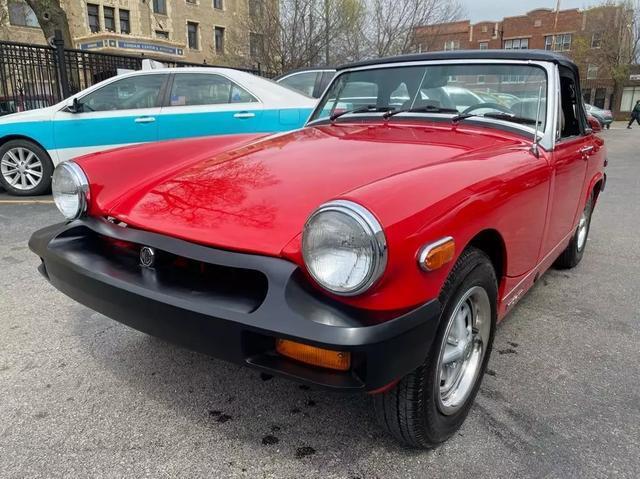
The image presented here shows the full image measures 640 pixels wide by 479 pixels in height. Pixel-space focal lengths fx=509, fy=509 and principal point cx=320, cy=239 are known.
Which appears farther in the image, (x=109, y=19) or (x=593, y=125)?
(x=109, y=19)

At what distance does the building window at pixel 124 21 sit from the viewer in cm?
3192

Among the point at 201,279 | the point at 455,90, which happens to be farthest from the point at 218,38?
the point at 201,279

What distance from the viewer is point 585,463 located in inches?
72.6

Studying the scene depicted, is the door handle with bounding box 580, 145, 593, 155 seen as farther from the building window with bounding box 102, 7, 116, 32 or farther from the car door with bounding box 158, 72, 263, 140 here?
the building window with bounding box 102, 7, 116, 32

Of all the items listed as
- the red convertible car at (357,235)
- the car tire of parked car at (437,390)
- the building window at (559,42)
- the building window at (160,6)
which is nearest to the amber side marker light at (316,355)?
the red convertible car at (357,235)

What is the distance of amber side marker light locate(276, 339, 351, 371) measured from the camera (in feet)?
4.99

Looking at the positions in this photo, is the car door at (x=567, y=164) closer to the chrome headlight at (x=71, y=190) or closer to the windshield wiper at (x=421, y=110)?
the windshield wiper at (x=421, y=110)

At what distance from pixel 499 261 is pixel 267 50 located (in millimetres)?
17874

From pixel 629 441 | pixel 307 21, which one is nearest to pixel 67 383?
pixel 629 441

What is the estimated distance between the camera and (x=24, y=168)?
6355 mm

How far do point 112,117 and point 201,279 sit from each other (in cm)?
512

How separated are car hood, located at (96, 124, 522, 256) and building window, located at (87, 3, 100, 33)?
3353 centimetres

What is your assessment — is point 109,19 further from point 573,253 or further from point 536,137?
point 536,137

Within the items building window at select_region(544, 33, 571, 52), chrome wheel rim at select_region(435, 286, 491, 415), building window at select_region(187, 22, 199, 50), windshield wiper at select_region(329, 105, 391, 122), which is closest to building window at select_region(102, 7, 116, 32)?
building window at select_region(187, 22, 199, 50)
